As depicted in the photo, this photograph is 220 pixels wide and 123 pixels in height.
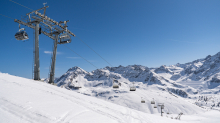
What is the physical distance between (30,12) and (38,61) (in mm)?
6651

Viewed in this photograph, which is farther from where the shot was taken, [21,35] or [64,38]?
[64,38]

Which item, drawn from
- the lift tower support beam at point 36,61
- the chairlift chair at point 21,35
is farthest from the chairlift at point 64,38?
the chairlift chair at point 21,35

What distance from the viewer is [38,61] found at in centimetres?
1616

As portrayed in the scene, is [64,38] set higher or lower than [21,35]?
higher

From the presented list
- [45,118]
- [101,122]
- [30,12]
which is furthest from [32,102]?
[30,12]

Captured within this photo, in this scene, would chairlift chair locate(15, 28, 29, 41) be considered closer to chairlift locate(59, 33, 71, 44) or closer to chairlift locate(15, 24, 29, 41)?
chairlift locate(15, 24, 29, 41)

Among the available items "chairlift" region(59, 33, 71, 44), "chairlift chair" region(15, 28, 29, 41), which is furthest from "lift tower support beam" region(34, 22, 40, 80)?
"chairlift" region(59, 33, 71, 44)

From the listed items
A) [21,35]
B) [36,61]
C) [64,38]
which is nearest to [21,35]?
[21,35]

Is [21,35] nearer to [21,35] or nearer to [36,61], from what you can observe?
[21,35]

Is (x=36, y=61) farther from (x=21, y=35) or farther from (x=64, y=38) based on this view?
(x=64, y=38)

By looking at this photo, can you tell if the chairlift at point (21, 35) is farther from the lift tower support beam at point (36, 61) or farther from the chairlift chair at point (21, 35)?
the lift tower support beam at point (36, 61)

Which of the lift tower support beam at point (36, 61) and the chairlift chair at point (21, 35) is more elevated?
the chairlift chair at point (21, 35)

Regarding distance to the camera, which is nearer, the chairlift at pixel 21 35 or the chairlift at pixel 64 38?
the chairlift at pixel 21 35

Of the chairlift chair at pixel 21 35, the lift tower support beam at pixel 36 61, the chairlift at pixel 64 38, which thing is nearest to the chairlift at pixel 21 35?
the chairlift chair at pixel 21 35
